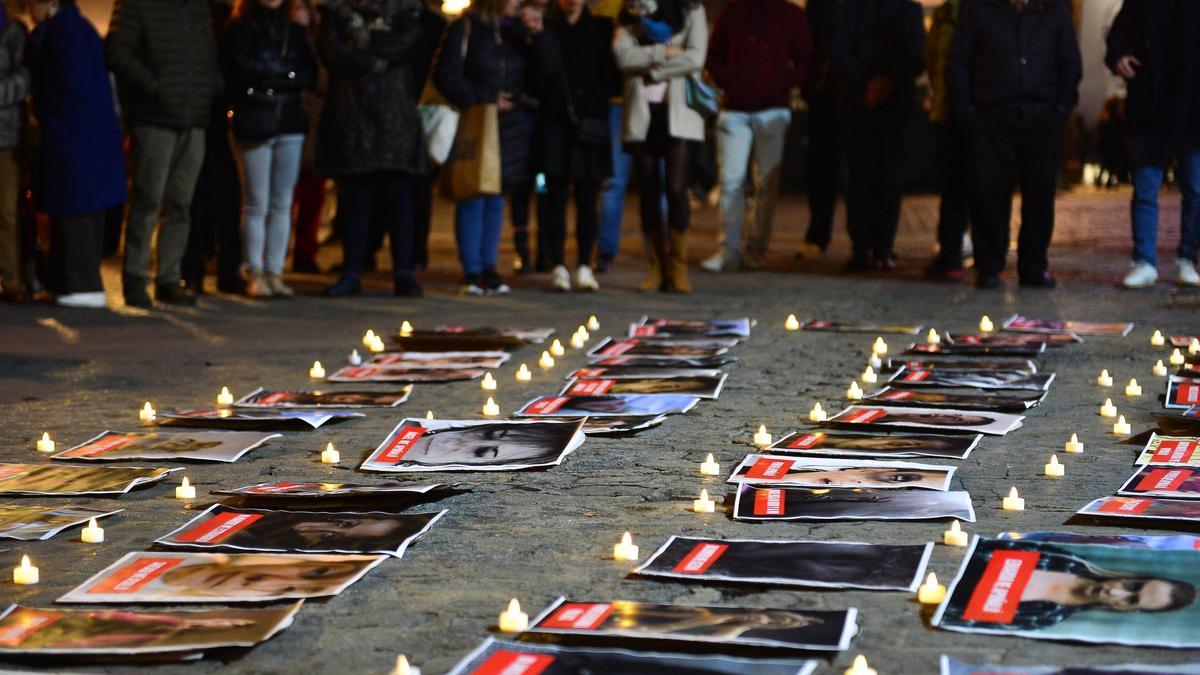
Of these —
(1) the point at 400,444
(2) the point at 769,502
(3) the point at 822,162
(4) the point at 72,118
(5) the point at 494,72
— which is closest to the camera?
(2) the point at 769,502

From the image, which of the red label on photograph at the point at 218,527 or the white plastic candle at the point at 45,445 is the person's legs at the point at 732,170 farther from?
the red label on photograph at the point at 218,527

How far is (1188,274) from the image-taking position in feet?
34.3

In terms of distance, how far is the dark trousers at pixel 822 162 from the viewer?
1241cm

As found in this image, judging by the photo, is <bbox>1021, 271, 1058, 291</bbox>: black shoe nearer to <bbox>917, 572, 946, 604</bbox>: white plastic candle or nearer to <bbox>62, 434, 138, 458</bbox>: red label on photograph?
<bbox>62, 434, 138, 458</bbox>: red label on photograph

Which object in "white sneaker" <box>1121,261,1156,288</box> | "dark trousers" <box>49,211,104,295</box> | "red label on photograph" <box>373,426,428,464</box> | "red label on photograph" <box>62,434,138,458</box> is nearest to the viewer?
"red label on photograph" <box>373,426,428,464</box>

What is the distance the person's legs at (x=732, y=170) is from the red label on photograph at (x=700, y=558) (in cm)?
772

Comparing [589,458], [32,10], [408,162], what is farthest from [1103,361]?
[32,10]

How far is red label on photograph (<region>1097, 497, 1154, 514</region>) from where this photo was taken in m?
4.34

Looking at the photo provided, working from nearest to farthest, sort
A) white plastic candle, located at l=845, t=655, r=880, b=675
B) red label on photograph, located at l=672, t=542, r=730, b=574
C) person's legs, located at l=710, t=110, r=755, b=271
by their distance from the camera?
white plastic candle, located at l=845, t=655, r=880, b=675 < red label on photograph, located at l=672, t=542, r=730, b=574 < person's legs, located at l=710, t=110, r=755, b=271

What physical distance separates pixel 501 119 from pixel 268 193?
4.83 feet

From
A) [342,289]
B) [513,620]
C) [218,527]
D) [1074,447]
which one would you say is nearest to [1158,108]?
[342,289]

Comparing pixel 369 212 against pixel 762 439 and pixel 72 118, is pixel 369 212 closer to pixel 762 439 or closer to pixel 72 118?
pixel 72 118

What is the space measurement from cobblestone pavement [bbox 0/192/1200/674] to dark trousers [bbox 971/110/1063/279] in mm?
320

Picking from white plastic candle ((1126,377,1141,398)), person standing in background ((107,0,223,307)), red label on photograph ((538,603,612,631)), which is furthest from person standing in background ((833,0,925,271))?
red label on photograph ((538,603,612,631))
